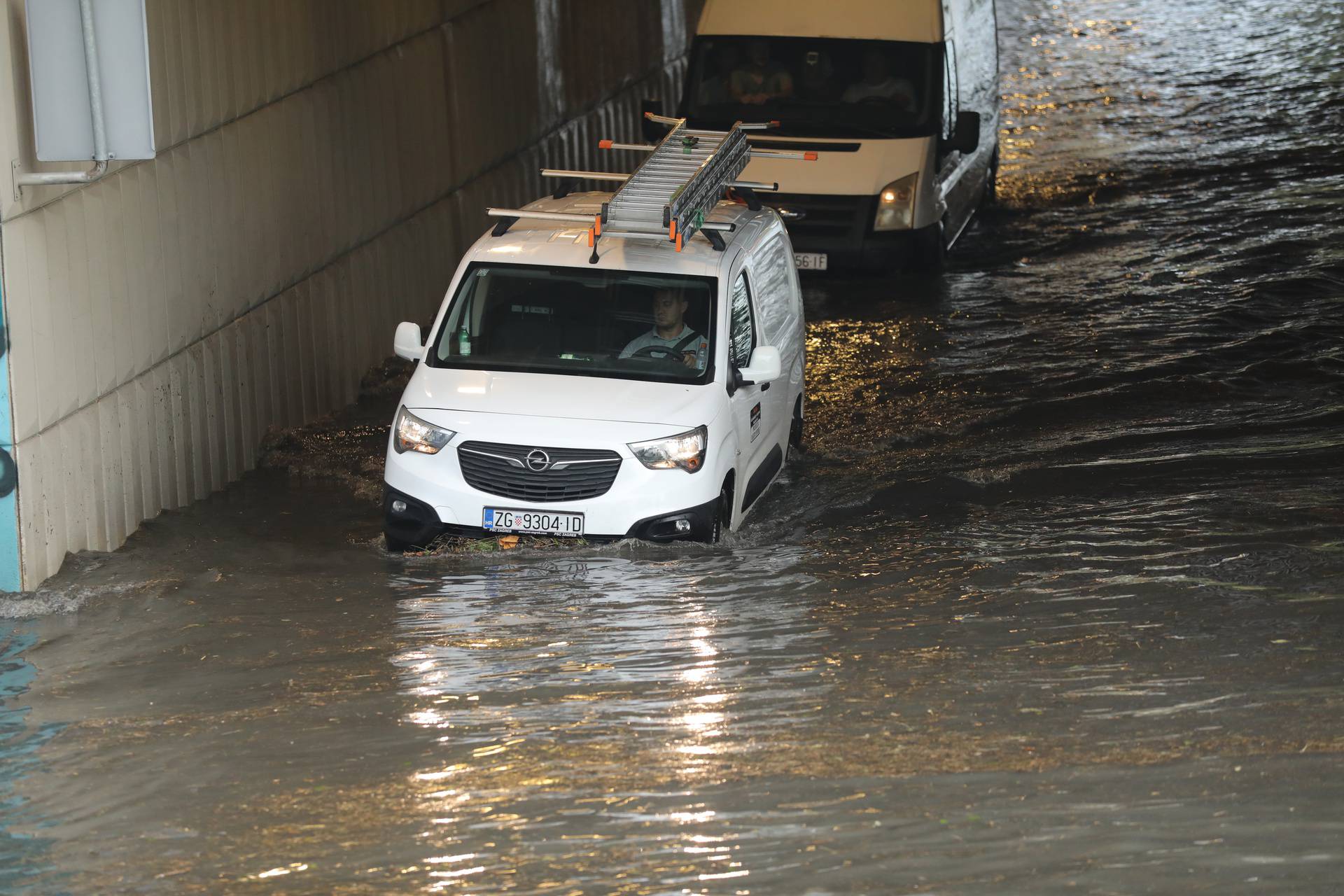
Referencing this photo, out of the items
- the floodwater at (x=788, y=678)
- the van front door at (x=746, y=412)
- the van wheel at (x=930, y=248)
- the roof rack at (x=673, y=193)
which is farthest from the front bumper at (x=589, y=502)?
the van wheel at (x=930, y=248)

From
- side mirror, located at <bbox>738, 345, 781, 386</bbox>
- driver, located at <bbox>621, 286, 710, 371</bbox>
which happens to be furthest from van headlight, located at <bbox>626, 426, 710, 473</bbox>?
side mirror, located at <bbox>738, 345, 781, 386</bbox>

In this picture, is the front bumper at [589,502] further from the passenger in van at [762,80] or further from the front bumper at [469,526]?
the passenger in van at [762,80]

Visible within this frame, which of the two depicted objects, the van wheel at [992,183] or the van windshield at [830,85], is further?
the van wheel at [992,183]

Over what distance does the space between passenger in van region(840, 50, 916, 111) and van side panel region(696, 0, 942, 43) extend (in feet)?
0.66

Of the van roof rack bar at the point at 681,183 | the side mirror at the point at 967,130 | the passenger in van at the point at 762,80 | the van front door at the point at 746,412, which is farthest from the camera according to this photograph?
the passenger in van at the point at 762,80

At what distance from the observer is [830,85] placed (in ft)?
53.2

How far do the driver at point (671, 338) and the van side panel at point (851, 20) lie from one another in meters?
7.22

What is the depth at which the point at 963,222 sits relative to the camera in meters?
18.2

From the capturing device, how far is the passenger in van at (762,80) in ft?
53.2

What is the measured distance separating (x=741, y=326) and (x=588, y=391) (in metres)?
1.24

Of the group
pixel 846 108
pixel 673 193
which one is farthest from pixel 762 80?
pixel 673 193

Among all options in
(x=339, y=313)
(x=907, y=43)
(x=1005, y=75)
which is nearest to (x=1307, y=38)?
(x=1005, y=75)

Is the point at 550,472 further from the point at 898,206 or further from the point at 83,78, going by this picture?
the point at 898,206

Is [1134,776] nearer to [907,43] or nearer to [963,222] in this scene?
[907,43]
